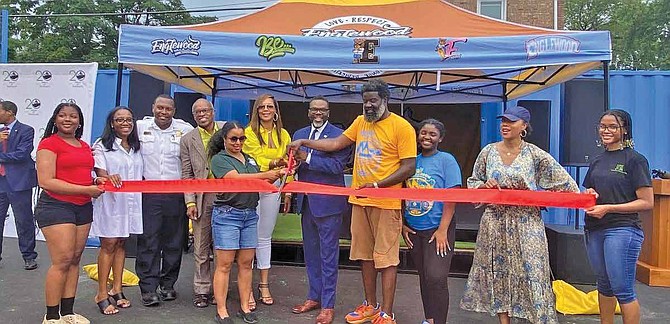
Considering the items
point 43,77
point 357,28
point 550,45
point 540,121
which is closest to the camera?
point 550,45

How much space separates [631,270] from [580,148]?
4.27m

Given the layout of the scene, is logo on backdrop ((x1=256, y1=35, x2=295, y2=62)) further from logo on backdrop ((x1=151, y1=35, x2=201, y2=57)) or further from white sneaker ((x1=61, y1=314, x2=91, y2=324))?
white sneaker ((x1=61, y1=314, x2=91, y2=324))

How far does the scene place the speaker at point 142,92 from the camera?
8094mm

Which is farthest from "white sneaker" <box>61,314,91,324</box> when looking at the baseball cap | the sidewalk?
the baseball cap

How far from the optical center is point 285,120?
9.66 m

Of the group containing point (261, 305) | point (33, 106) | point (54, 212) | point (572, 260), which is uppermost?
point (33, 106)

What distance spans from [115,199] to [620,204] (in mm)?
3827

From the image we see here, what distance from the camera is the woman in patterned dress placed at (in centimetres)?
359

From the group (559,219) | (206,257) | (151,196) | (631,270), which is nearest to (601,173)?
(631,270)

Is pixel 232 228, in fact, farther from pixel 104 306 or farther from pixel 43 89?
pixel 43 89

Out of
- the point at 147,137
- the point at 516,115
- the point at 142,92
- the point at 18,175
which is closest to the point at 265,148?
the point at 147,137

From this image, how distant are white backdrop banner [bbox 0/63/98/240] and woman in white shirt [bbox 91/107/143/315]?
11.2ft

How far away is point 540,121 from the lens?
8.02m

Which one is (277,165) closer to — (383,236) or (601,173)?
(383,236)
